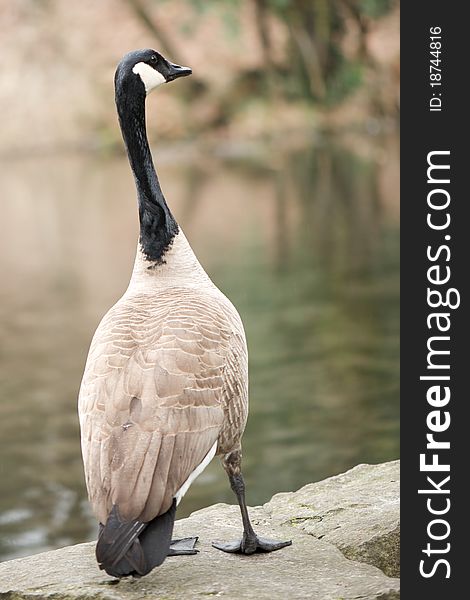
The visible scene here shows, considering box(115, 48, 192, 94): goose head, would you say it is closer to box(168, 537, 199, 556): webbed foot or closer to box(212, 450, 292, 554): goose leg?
box(212, 450, 292, 554): goose leg

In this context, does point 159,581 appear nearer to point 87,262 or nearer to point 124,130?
point 124,130

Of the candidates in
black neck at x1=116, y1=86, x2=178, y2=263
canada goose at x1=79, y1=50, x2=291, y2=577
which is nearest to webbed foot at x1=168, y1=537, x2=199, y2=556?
canada goose at x1=79, y1=50, x2=291, y2=577

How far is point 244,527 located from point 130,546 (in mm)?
611

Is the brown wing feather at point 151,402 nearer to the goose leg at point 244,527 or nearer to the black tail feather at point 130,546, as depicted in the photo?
the black tail feather at point 130,546

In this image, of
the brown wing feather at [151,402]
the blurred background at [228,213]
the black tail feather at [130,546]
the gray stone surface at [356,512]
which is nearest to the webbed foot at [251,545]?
the gray stone surface at [356,512]

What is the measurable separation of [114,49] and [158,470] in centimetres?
2239

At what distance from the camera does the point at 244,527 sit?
3027mm

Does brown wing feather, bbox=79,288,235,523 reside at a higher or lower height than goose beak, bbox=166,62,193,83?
lower

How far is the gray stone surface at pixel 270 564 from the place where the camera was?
2674 millimetres

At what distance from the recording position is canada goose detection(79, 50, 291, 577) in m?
2.54

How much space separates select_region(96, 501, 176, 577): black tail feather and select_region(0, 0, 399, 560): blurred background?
9.42 ft

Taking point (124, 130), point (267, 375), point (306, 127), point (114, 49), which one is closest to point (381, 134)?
point (306, 127)

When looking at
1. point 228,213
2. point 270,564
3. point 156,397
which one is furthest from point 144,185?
point 228,213

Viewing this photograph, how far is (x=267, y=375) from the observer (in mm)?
7906
